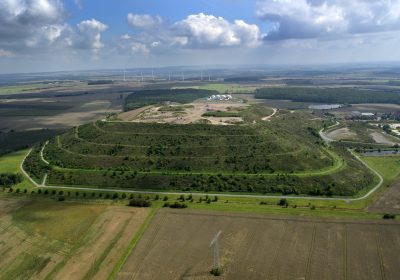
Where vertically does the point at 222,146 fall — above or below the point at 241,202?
above

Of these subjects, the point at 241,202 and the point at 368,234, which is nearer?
the point at 368,234

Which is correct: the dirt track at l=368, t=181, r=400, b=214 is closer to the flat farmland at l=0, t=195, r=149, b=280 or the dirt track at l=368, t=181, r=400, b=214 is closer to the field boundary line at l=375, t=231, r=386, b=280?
the field boundary line at l=375, t=231, r=386, b=280

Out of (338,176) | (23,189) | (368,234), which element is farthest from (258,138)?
(23,189)

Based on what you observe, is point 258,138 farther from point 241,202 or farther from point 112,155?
point 112,155

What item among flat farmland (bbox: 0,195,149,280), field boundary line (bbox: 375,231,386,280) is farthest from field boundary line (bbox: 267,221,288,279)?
flat farmland (bbox: 0,195,149,280)

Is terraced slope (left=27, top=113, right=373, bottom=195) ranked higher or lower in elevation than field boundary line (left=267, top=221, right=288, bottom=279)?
higher
